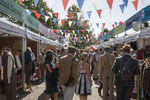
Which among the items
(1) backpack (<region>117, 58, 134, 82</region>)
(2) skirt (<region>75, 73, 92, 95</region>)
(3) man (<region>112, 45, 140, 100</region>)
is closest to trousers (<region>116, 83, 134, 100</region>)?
(3) man (<region>112, 45, 140, 100</region>)

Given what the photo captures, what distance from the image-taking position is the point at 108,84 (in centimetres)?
548

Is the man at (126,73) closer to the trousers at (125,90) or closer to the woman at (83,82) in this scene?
the trousers at (125,90)

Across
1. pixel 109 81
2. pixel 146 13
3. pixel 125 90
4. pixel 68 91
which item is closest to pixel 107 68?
pixel 109 81

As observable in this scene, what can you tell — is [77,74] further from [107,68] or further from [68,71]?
[107,68]

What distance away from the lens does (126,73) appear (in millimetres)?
4004

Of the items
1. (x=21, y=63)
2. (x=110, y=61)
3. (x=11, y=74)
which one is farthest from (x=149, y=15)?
(x=11, y=74)

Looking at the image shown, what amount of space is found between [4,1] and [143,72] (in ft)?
18.0

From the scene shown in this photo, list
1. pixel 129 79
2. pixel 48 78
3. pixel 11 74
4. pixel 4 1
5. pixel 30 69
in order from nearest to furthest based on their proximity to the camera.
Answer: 1. pixel 129 79
2. pixel 48 78
3. pixel 11 74
4. pixel 4 1
5. pixel 30 69

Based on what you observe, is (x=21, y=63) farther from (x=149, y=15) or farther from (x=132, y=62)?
(x=149, y=15)

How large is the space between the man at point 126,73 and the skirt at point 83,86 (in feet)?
2.62

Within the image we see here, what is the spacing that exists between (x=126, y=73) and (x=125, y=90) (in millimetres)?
436

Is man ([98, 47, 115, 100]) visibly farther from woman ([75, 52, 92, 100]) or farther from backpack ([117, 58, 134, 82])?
backpack ([117, 58, 134, 82])

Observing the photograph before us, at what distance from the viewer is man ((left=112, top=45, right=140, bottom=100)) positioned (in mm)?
4000

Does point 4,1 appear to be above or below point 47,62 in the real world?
above
